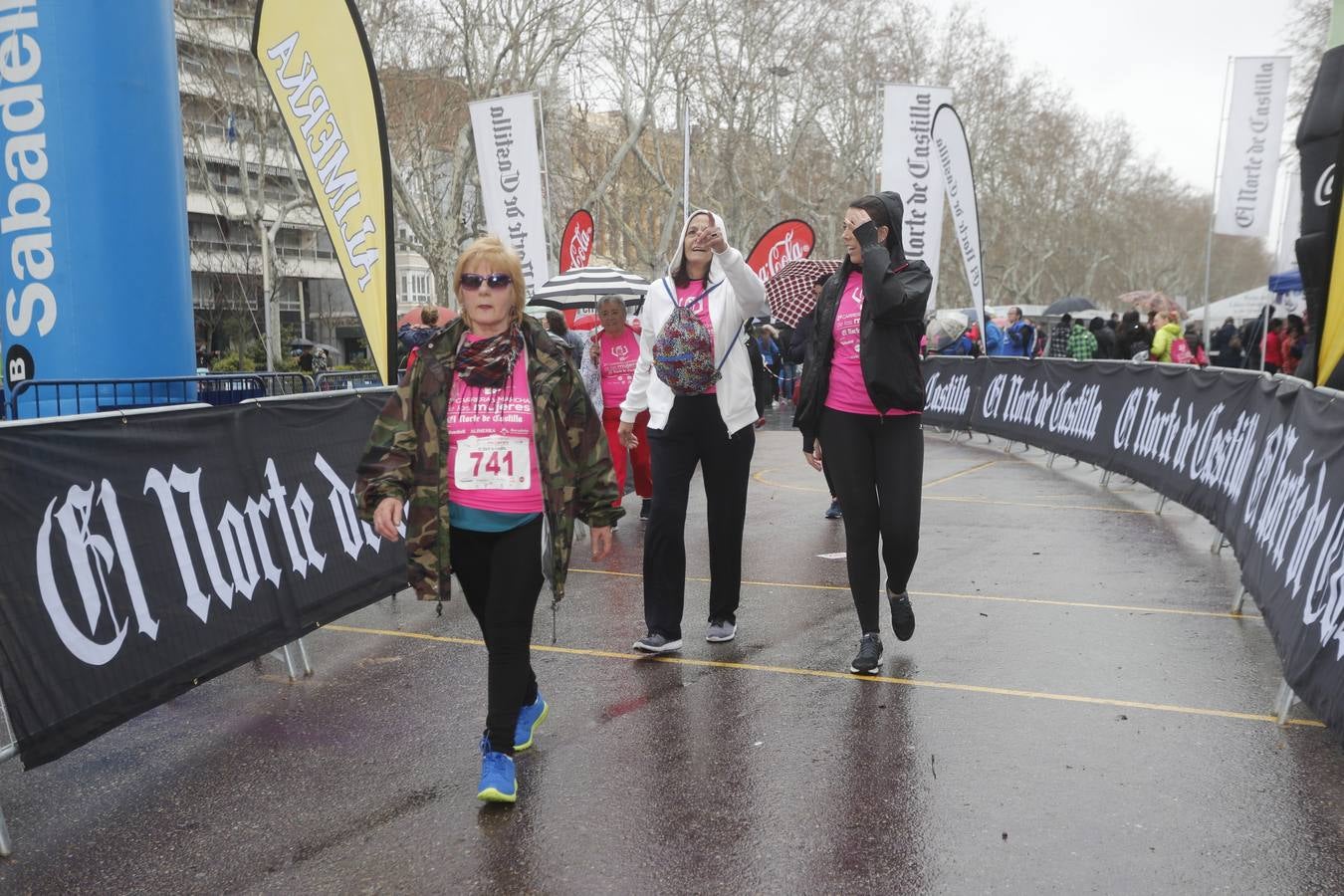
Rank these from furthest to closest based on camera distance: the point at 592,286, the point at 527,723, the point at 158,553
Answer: the point at 592,286
the point at 158,553
the point at 527,723

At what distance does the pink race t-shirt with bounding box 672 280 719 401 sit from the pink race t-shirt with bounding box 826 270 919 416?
1.83 feet

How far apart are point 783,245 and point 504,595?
615 inches

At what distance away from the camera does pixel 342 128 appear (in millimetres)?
6539

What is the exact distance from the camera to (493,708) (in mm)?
3799

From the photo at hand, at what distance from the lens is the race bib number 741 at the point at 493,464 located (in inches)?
146

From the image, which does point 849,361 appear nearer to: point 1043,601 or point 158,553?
point 1043,601

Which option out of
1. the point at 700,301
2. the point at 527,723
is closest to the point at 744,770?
the point at 527,723

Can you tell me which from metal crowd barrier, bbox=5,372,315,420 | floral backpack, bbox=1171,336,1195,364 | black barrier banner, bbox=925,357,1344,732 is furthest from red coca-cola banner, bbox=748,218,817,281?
metal crowd barrier, bbox=5,372,315,420

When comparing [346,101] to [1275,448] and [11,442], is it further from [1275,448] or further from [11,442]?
[1275,448]

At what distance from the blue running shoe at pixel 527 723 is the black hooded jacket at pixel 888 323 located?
73.5 inches

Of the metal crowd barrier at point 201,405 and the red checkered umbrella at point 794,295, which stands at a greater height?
the red checkered umbrella at point 794,295

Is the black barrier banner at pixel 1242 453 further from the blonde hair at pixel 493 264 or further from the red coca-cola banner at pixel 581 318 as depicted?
the red coca-cola banner at pixel 581 318

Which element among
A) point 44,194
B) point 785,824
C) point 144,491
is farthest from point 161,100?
point 785,824

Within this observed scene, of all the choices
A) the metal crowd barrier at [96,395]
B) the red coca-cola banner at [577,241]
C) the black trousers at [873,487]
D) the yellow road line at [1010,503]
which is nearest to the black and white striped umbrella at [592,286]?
the yellow road line at [1010,503]
